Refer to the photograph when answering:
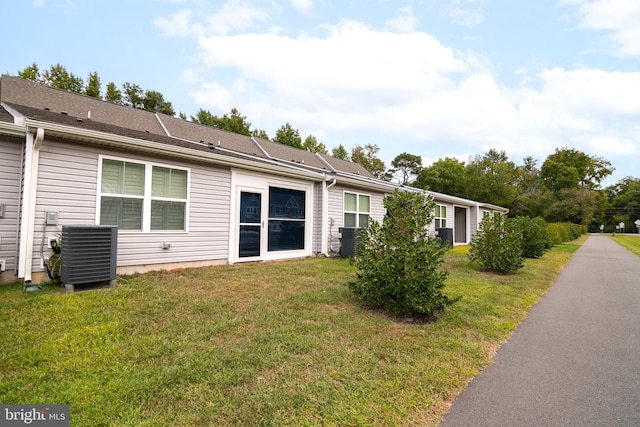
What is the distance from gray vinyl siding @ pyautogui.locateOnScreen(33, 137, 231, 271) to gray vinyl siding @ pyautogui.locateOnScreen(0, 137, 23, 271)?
0.59 meters

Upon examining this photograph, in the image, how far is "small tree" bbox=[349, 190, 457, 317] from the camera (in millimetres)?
4000

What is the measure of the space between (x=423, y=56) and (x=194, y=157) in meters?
9.33

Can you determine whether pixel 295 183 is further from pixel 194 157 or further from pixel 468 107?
pixel 468 107

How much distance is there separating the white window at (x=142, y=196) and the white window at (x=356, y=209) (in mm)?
5474

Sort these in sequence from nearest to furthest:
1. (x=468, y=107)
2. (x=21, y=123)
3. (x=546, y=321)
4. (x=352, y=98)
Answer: (x=546, y=321) < (x=21, y=123) < (x=468, y=107) < (x=352, y=98)

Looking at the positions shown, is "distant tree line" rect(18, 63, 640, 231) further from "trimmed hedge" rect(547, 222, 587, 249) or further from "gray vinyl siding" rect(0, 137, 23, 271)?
"gray vinyl siding" rect(0, 137, 23, 271)

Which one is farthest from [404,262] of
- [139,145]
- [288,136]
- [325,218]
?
[288,136]

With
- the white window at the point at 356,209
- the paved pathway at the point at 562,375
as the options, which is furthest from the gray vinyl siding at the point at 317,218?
the paved pathway at the point at 562,375

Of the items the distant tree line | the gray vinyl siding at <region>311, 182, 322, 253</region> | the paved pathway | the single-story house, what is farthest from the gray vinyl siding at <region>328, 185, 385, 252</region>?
the distant tree line

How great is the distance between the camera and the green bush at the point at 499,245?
25.0 ft

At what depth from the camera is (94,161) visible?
5418mm

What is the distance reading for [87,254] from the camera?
456 centimetres

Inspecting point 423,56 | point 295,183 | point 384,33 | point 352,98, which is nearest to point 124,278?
point 295,183

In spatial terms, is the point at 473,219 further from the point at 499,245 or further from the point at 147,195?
the point at 147,195
